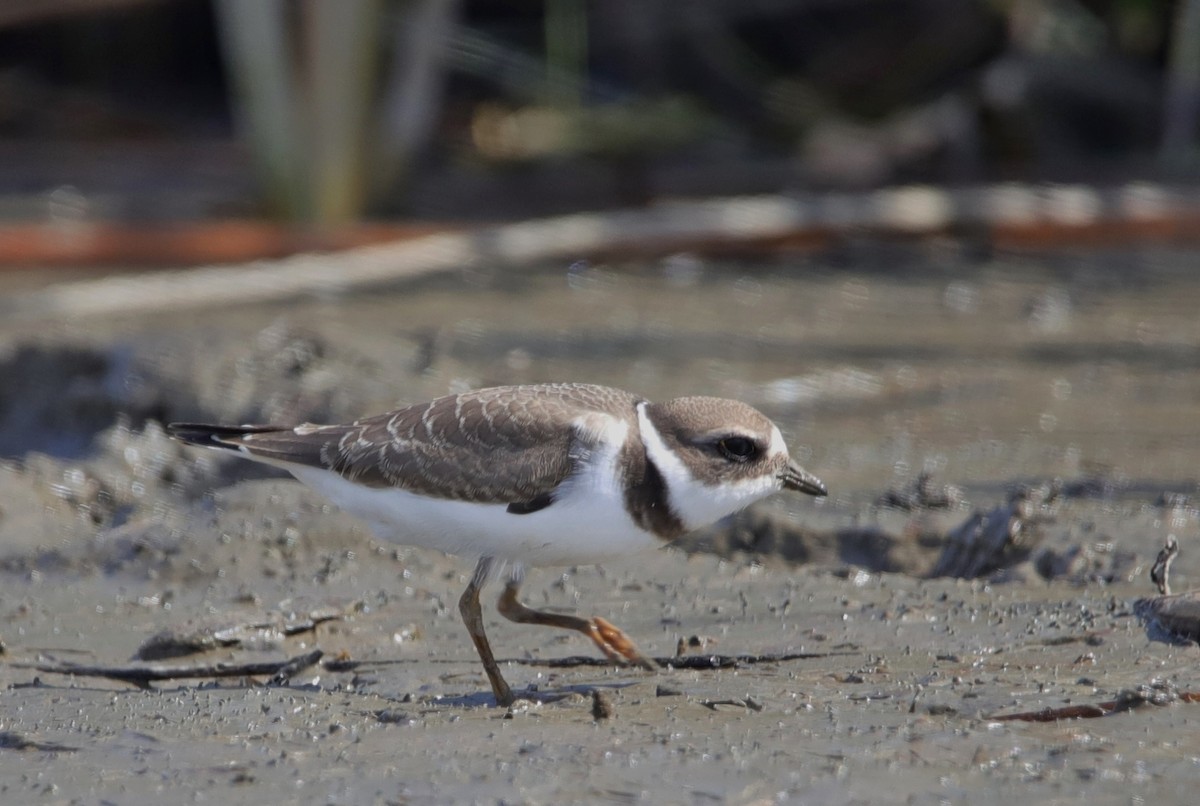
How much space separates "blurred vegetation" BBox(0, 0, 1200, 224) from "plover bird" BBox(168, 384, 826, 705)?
18.4 ft

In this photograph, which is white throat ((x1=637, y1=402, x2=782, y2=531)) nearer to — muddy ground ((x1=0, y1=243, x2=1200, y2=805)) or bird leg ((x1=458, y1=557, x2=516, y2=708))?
muddy ground ((x1=0, y1=243, x2=1200, y2=805))

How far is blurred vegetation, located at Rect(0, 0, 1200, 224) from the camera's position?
10359mm

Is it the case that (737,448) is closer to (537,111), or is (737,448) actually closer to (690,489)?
(690,489)

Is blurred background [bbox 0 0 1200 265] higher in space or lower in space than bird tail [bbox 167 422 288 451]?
higher

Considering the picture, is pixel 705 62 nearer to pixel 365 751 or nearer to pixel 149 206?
pixel 149 206

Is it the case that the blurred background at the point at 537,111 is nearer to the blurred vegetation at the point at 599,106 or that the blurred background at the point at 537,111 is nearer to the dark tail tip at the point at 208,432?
the blurred vegetation at the point at 599,106

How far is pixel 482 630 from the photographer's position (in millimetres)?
4539

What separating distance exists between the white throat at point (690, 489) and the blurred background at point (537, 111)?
5364 mm

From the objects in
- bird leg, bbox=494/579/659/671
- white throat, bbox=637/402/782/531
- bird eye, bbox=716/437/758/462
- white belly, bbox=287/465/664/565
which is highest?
bird eye, bbox=716/437/758/462

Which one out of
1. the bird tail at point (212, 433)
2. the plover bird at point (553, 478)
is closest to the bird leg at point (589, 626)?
the plover bird at point (553, 478)

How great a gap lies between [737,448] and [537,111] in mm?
8428

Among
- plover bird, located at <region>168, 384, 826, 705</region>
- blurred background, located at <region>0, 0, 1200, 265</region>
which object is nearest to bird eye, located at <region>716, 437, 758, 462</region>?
plover bird, located at <region>168, 384, 826, 705</region>

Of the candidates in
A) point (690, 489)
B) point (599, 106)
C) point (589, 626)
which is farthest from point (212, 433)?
point (599, 106)

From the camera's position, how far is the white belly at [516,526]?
14.6 ft
